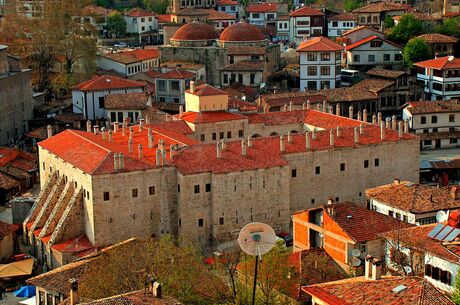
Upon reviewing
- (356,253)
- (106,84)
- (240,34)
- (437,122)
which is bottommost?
(356,253)

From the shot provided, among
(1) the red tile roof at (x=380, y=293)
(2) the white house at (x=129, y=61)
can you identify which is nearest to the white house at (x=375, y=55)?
(2) the white house at (x=129, y=61)

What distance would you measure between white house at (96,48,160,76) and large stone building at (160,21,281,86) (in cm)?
273

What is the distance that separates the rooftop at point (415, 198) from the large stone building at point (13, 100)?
30.8m

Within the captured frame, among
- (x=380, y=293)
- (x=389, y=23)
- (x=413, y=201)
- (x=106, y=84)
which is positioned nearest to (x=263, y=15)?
(x=389, y=23)

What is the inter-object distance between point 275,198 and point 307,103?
1614 cm

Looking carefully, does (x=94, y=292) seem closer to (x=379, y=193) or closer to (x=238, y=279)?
(x=238, y=279)

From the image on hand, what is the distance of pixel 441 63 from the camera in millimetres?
68812

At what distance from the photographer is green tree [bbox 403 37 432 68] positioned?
2928 inches

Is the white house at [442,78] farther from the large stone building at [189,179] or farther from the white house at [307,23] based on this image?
the white house at [307,23]

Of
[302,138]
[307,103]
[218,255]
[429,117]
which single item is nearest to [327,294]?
[218,255]

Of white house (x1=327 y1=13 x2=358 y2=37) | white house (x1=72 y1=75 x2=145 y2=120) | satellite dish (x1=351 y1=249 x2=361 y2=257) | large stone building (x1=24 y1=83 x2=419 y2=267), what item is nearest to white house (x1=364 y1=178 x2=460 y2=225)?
large stone building (x1=24 y1=83 x2=419 y2=267)

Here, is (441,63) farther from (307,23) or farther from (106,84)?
(307,23)

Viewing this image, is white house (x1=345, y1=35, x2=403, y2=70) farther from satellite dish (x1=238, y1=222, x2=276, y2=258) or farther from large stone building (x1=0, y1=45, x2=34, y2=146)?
satellite dish (x1=238, y1=222, x2=276, y2=258)

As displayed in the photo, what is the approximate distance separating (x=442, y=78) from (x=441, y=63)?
123 cm
